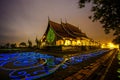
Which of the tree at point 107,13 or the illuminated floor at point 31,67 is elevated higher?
the tree at point 107,13

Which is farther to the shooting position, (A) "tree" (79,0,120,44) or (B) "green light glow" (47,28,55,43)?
(B) "green light glow" (47,28,55,43)

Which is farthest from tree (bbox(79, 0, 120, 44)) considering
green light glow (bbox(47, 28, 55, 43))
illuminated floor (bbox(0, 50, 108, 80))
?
green light glow (bbox(47, 28, 55, 43))

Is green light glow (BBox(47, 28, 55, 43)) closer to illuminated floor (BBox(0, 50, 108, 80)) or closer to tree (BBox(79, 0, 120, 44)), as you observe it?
illuminated floor (BBox(0, 50, 108, 80))

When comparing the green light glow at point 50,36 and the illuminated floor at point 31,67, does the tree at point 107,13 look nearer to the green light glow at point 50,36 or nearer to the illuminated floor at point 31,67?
the illuminated floor at point 31,67

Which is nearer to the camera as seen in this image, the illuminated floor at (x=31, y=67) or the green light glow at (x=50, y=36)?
the illuminated floor at (x=31, y=67)

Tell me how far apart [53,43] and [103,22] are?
1324 inches

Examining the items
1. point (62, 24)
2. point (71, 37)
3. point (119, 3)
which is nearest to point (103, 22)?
point (119, 3)

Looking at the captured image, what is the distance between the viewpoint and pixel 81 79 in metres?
9.48

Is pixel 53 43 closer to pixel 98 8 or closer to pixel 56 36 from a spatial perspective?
pixel 56 36

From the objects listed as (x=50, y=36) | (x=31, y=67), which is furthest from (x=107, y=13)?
(x=50, y=36)

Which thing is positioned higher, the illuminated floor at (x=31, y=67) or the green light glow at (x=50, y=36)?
the green light glow at (x=50, y=36)

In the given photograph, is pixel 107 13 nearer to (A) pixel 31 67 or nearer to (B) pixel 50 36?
(A) pixel 31 67

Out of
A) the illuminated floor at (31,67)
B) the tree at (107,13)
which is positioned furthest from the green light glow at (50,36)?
the tree at (107,13)

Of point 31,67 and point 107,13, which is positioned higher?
point 107,13
